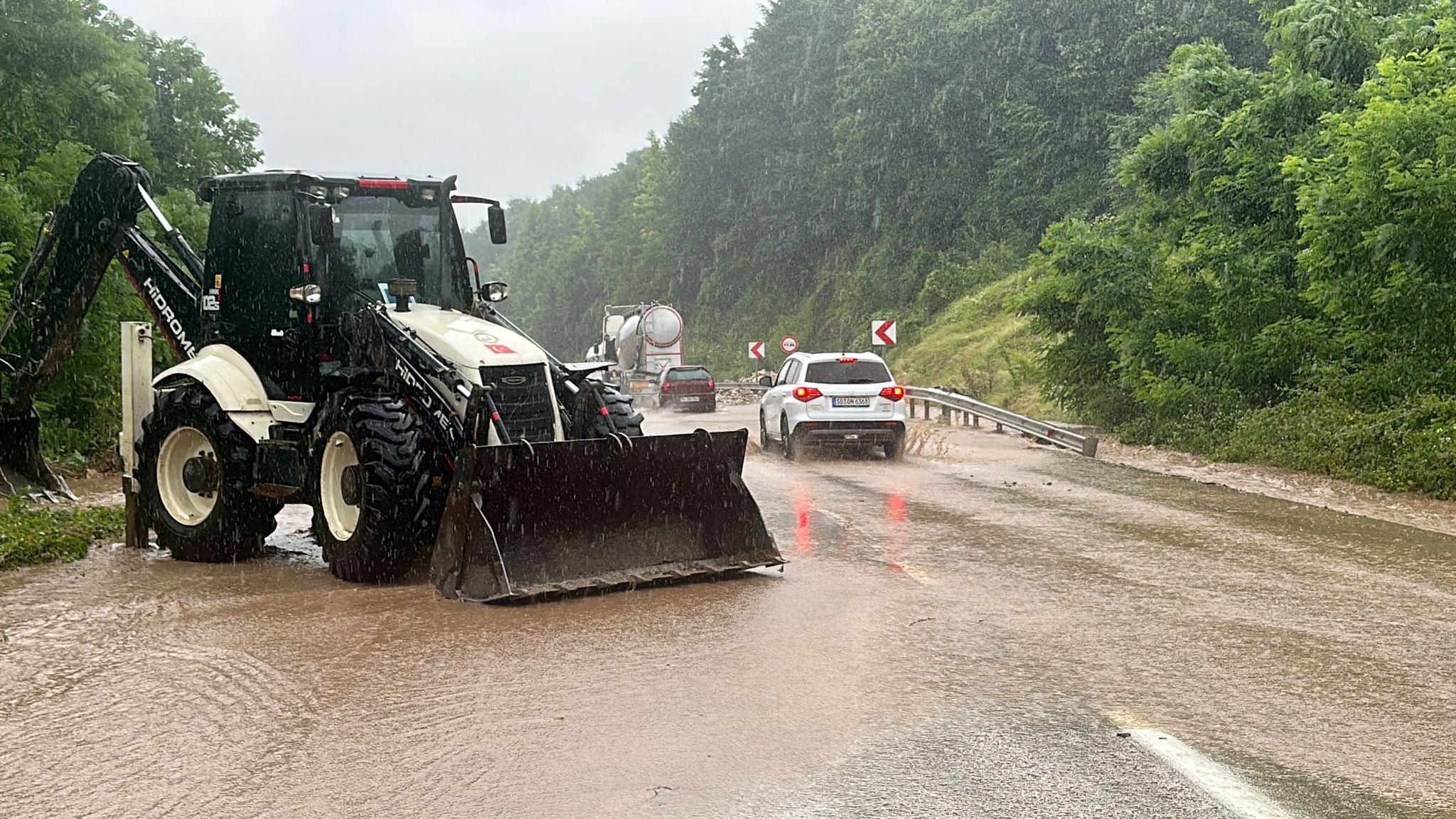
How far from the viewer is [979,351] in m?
45.6

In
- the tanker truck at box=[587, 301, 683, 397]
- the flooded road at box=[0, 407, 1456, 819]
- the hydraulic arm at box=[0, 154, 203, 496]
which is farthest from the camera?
the tanker truck at box=[587, 301, 683, 397]

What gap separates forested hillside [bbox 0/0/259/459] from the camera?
20.4m

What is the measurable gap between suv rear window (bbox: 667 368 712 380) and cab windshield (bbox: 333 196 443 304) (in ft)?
103

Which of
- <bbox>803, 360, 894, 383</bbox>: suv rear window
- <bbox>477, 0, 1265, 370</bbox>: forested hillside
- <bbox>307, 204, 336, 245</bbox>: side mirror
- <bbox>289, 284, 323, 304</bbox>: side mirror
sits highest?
<bbox>477, 0, 1265, 370</bbox>: forested hillside

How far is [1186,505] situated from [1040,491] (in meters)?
2.06

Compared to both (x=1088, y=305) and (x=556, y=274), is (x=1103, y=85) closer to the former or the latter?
(x=1088, y=305)

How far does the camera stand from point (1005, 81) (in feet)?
181

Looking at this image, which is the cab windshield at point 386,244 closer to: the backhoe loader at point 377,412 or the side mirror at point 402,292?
the backhoe loader at point 377,412

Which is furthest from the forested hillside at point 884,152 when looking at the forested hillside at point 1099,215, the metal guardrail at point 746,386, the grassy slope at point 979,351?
the metal guardrail at point 746,386

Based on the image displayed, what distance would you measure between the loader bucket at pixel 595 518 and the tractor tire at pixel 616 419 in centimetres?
53

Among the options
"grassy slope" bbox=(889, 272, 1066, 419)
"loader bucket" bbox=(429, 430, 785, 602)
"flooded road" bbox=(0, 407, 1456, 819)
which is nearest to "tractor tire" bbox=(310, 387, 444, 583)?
"flooded road" bbox=(0, 407, 1456, 819)

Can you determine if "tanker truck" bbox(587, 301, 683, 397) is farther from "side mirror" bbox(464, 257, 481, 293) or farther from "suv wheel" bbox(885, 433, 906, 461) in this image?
"side mirror" bbox(464, 257, 481, 293)

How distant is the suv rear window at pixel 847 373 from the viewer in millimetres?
23047

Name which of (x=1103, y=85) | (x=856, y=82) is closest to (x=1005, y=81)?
(x=1103, y=85)
